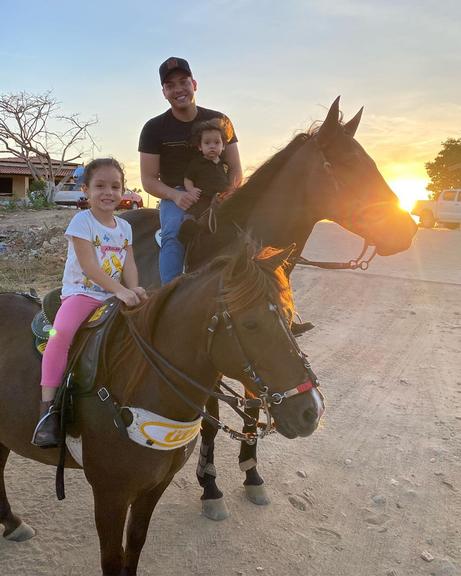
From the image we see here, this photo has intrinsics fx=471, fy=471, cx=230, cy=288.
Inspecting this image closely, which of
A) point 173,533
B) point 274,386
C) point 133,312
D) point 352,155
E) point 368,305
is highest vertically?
point 352,155

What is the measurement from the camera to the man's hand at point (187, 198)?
351 centimetres

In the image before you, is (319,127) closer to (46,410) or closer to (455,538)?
(46,410)

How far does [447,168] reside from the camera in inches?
1651

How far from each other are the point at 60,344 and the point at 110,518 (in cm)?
91

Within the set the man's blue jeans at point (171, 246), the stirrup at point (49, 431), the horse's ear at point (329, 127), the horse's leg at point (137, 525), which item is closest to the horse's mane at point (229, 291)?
the stirrup at point (49, 431)

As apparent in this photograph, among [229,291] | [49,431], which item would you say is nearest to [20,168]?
[49,431]

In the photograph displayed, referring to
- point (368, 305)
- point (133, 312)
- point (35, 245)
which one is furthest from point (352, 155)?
point (35, 245)

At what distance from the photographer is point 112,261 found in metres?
2.75

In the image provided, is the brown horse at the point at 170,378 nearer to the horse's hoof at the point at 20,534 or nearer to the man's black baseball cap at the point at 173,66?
the horse's hoof at the point at 20,534

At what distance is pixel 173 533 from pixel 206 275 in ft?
7.02

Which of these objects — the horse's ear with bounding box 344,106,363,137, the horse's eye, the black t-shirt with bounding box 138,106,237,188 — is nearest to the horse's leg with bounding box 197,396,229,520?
the horse's eye

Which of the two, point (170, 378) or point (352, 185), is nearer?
point (170, 378)

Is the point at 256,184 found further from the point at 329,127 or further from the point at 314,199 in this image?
the point at 329,127

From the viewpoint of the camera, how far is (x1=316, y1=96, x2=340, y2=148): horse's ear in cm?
322
